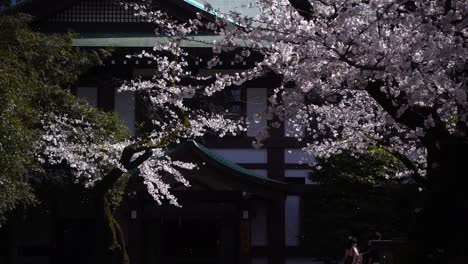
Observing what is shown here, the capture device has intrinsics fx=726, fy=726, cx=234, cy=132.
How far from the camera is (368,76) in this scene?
6645 millimetres

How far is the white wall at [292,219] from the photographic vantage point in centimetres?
1825

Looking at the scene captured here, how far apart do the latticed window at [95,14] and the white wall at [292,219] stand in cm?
603

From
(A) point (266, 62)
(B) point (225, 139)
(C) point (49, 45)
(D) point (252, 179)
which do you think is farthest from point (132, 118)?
(A) point (266, 62)

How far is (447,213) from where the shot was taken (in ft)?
21.2

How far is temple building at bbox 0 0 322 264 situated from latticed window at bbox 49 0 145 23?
1.0 inches

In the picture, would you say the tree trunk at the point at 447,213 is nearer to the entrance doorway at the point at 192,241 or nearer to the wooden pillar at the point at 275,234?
the wooden pillar at the point at 275,234

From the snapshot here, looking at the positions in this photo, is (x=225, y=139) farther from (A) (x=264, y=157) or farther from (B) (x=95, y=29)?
(B) (x=95, y=29)

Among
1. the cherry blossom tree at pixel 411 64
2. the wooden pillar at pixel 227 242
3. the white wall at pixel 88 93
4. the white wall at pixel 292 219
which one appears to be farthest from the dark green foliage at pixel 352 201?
the cherry blossom tree at pixel 411 64

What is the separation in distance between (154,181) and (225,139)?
3.35 meters

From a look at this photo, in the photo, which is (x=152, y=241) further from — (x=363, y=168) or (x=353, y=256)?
(x=353, y=256)

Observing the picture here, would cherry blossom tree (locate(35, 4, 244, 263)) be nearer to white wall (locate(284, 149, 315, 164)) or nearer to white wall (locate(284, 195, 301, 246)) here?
white wall (locate(284, 149, 315, 164))

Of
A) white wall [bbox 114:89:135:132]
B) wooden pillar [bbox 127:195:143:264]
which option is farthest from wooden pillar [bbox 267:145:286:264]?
white wall [bbox 114:89:135:132]

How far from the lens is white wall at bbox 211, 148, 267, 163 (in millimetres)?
18438

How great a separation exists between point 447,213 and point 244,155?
12108 millimetres
